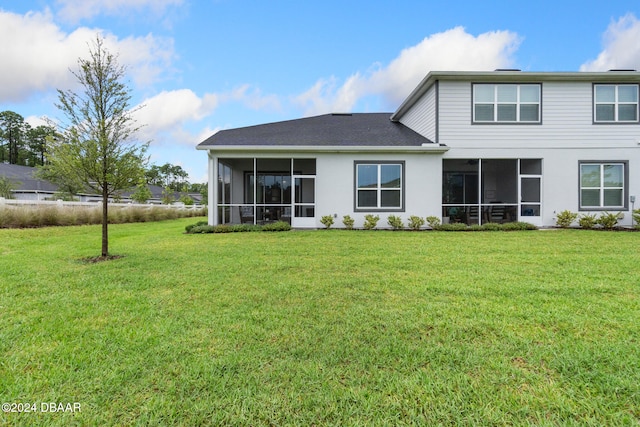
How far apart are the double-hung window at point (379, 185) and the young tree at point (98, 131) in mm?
7494

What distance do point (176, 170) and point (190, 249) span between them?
70.6 m

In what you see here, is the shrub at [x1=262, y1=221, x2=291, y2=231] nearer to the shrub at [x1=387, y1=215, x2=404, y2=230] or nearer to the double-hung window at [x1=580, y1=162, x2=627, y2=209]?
the shrub at [x1=387, y1=215, x2=404, y2=230]

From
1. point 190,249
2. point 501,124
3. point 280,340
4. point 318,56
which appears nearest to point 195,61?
point 318,56

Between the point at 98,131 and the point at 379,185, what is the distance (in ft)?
28.7

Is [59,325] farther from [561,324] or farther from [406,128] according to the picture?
[406,128]

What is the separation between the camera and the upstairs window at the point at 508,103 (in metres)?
11.7

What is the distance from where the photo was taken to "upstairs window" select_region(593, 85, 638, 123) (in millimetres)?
11727

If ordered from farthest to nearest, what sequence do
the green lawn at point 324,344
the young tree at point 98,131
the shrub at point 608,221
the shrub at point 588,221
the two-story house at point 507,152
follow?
the two-story house at point 507,152 → the shrub at point 588,221 → the shrub at point 608,221 → the young tree at point 98,131 → the green lawn at point 324,344

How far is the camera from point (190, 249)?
7453mm

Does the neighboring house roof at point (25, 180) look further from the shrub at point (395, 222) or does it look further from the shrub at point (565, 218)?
the shrub at point (565, 218)

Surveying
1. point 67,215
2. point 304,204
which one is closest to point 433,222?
point 304,204

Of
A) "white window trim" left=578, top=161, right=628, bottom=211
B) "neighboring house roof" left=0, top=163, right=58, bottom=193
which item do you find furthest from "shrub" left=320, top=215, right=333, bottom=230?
"neighboring house roof" left=0, top=163, right=58, bottom=193

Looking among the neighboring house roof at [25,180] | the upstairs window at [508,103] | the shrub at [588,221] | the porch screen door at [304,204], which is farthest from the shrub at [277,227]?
the neighboring house roof at [25,180]

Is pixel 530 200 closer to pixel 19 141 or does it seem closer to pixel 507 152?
pixel 507 152
